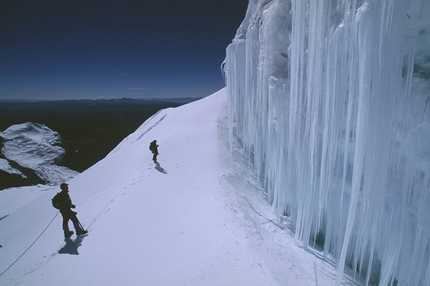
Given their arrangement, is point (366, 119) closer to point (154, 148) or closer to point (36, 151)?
point (154, 148)

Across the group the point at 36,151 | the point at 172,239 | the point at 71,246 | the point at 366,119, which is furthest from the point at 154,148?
the point at 36,151

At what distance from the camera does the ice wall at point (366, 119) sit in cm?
342

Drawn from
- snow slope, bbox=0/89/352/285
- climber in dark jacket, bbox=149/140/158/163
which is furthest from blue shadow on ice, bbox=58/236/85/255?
climber in dark jacket, bbox=149/140/158/163

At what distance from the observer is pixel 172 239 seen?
205 inches

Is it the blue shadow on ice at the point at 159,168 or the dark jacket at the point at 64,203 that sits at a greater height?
the dark jacket at the point at 64,203

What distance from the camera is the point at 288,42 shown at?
708cm

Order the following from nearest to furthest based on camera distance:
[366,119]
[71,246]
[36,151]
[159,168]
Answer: [366,119], [71,246], [159,168], [36,151]

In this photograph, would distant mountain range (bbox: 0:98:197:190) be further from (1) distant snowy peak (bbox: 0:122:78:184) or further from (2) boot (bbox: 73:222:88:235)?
(2) boot (bbox: 73:222:88:235)

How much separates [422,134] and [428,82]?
3.16 ft

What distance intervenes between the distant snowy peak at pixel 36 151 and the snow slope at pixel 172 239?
89.0 ft

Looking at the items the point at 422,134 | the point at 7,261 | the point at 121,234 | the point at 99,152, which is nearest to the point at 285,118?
the point at 422,134

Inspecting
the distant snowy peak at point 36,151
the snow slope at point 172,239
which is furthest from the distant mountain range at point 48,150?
the snow slope at point 172,239

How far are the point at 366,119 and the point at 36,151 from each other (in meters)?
46.2

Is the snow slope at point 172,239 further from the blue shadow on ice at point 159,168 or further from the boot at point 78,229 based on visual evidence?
the boot at point 78,229
